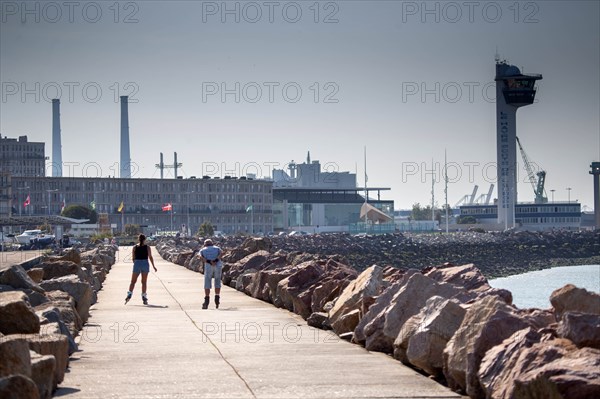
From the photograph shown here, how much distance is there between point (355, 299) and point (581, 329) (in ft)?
23.4

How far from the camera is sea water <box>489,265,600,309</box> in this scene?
52.0m

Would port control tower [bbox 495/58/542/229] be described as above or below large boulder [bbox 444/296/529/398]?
above

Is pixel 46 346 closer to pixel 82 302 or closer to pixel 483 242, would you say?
pixel 82 302

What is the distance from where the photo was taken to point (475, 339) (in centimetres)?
1055

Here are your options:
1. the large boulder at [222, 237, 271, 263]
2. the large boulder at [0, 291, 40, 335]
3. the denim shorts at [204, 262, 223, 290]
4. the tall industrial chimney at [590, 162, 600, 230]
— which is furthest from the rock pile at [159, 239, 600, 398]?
the tall industrial chimney at [590, 162, 600, 230]

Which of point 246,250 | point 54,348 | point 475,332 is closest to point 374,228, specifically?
point 246,250

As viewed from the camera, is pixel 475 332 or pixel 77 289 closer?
pixel 475 332

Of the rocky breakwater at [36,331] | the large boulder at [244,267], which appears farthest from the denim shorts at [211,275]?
the large boulder at [244,267]

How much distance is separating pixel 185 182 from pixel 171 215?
6.17 meters

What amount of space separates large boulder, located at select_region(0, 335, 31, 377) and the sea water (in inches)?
1551

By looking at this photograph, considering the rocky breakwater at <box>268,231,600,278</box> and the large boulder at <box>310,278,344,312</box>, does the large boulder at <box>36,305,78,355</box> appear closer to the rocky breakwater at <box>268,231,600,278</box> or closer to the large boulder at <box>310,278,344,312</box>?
the large boulder at <box>310,278,344,312</box>

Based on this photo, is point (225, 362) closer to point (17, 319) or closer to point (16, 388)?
point (17, 319)

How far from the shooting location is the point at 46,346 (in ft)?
36.6

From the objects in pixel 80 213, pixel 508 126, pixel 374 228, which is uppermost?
pixel 508 126
